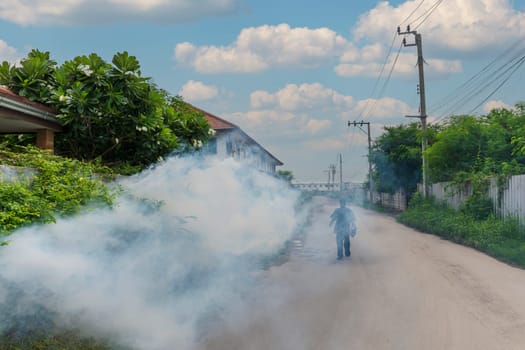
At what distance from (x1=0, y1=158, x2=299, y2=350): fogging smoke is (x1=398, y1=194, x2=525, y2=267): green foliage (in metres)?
6.64

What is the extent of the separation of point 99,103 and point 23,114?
1.54 metres

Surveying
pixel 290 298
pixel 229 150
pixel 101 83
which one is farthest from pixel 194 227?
pixel 229 150

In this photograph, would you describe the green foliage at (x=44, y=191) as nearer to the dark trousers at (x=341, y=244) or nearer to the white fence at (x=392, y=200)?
the dark trousers at (x=341, y=244)

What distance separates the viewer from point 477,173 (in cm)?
2039

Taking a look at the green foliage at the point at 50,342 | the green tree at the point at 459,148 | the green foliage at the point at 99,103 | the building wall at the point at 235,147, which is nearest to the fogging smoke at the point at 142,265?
the green foliage at the point at 50,342

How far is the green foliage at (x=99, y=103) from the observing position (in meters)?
11.1

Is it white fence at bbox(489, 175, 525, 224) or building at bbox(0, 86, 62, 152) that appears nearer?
building at bbox(0, 86, 62, 152)

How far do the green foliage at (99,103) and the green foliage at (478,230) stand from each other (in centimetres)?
924

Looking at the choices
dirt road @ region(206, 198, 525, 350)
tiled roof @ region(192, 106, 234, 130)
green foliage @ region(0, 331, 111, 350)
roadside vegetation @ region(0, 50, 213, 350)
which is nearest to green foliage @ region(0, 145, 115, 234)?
roadside vegetation @ region(0, 50, 213, 350)

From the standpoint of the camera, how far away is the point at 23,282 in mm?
5023

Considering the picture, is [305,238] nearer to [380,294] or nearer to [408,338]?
[380,294]

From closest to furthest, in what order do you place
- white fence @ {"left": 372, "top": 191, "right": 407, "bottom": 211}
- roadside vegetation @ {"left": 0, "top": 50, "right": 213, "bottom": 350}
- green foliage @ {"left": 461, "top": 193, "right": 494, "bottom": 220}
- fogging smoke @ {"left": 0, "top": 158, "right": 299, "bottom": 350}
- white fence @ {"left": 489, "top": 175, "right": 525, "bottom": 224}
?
1. fogging smoke @ {"left": 0, "top": 158, "right": 299, "bottom": 350}
2. roadside vegetation @ {"left": 0, "top": 50, "right": 213, "bottom": 350}
3. white fence @ {"left": 489, "top": 175, "right": 525, "bottom": 224}
4. green foliage @ {"left": 461, "top": 193, "right": 494, "bottom": 220}
5. white fence @ {"left": 372, "top": 191, "right": 407, "bottom": 211}

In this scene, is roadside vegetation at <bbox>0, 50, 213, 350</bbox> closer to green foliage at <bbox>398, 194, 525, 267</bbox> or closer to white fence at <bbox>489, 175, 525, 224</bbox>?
green foliage at <bbox>398, 194, 525, 267</bbox>

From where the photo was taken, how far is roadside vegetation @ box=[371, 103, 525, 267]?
15.0m
